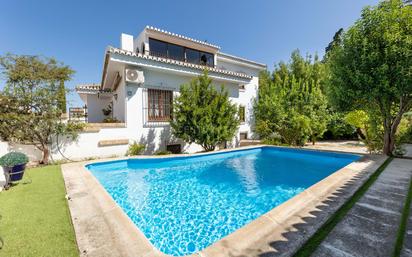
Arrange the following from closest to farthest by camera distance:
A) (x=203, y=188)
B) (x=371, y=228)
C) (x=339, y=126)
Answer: (x=371, y=228)
(x=203, y=188)
(x=339, y=126)

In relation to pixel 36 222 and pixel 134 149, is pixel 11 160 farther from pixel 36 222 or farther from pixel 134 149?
pixel 134 149

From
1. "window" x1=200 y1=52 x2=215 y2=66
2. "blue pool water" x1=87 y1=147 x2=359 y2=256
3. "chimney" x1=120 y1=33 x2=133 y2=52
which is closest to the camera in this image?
"blue pool water" x1=87 y1=147 x2=359 y2=256

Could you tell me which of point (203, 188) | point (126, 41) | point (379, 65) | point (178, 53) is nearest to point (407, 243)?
point (203, 188)

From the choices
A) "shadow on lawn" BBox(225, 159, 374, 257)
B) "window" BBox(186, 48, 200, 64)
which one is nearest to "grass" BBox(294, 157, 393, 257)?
"shadow on lawn" BBox(225, 159, 374, 257)

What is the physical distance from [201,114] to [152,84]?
13.2 feet

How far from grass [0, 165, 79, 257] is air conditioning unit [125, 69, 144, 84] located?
22.7 feet

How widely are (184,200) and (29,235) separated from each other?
349 centimetres

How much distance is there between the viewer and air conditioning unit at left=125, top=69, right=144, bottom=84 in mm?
10531

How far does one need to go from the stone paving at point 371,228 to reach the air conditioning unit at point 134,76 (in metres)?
11.0

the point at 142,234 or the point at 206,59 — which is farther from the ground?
the point at 206,59

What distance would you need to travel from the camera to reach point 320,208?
3.42 meters

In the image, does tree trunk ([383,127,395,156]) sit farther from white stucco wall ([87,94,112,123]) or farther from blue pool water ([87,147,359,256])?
white stucco wall ([87,94,112,123])

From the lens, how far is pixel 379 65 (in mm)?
7164

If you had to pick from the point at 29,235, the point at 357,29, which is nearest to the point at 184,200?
the point at 29,235
